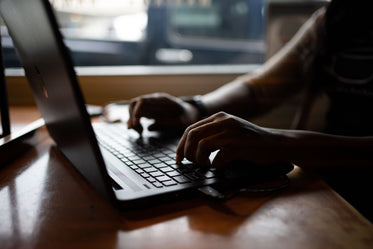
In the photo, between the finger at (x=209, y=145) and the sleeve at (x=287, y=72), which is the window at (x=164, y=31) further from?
the finger at (x=209, y=145)

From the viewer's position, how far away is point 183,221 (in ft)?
1.41

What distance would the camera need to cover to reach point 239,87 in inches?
44.3

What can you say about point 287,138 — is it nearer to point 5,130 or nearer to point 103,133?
point 103,133

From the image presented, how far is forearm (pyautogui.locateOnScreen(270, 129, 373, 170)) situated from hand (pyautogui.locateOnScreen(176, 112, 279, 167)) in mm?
32

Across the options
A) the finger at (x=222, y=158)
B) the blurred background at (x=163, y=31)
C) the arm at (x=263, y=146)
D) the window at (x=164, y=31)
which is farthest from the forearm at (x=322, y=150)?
the window at (x=164, y=31)

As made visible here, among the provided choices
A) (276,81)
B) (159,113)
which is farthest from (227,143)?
(276,81)

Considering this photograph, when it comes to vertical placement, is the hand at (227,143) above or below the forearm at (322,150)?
above

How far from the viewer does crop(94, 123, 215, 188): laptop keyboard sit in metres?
0.51

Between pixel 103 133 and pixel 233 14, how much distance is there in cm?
148

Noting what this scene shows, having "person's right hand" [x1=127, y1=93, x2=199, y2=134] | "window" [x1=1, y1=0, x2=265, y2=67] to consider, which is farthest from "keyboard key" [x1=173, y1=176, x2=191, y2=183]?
"window" [x1=1, y1=0, x2=265, y2=67]

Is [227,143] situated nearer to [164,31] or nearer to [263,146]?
[263,146]

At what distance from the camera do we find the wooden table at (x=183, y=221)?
384 millimetres

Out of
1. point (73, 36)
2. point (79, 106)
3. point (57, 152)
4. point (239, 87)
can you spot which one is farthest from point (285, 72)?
point (73, 36)

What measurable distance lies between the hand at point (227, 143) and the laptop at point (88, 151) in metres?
0.02
